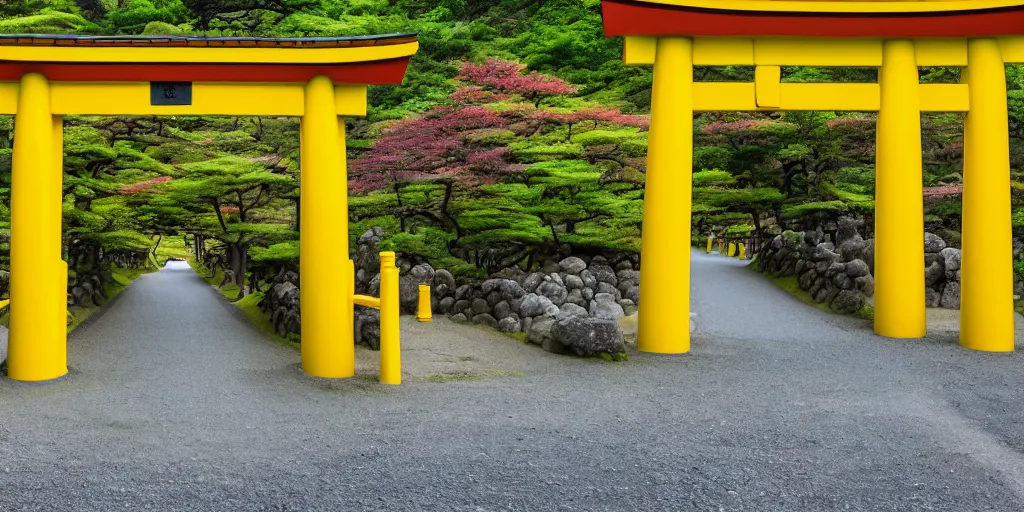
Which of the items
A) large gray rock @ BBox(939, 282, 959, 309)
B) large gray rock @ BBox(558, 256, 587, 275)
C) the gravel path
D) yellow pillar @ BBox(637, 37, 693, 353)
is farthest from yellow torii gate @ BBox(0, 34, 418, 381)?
large gray rock @ BBox(939, 282, 959, 309)

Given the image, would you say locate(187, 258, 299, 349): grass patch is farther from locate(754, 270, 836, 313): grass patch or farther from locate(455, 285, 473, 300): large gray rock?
locate(754, 270, 836, 313): grass patch

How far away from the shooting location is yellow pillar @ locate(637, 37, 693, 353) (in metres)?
9.32

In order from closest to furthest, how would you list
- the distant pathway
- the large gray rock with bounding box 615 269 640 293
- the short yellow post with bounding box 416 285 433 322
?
1. the distant pathway
2. the short yellow post with bounding box 416 285 433 322
3. the large gray rock with bounding box 615 269 640 293

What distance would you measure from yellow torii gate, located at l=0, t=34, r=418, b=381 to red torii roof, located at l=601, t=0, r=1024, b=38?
2.83 m

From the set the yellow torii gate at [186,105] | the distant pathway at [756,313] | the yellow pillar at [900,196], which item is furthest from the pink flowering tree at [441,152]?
the yellow pillar at [900,196]

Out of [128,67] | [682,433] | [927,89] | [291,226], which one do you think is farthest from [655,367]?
[291,226]

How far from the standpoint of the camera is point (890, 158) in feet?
33.2

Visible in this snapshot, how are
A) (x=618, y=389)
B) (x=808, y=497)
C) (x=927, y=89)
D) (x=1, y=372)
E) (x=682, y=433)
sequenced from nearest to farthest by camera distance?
(x=808, y=497) < (x=682, y=433) < (x=618, y=389) < (x=1, y=372) < (x=927, y=89)

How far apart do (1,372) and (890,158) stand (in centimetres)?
1115

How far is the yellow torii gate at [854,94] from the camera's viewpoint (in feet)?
30.3

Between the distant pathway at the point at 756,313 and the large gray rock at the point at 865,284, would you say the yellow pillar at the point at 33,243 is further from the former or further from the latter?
the large gray rock at the point at 865,284

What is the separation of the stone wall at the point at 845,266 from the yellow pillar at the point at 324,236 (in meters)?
9.58

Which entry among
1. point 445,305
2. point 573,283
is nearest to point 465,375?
point 445,305

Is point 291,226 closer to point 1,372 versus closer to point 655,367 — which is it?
point 1,372
